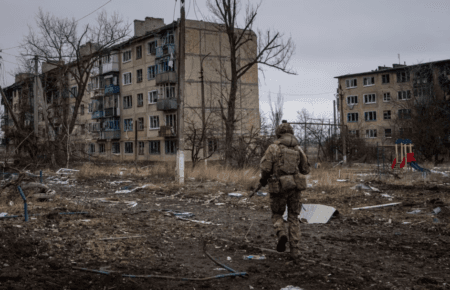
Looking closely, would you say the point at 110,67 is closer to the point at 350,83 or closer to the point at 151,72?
the point at 151,72

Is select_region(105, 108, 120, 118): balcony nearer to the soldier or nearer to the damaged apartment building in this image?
the damaged apartment building

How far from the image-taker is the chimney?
47.3 m

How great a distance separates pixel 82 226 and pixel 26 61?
1186 inches

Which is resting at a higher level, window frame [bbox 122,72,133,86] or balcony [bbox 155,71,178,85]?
window frame [bbox 122,72,133,86]

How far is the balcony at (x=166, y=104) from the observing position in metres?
40.6

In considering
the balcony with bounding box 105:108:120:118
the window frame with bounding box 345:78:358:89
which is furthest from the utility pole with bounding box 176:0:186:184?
the window frame with bounding box 345:78:358:89

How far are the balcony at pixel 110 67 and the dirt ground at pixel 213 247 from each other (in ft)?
130

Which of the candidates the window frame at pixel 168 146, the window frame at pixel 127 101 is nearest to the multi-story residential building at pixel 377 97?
the window frame at pixel 168 146

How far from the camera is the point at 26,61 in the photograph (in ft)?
110

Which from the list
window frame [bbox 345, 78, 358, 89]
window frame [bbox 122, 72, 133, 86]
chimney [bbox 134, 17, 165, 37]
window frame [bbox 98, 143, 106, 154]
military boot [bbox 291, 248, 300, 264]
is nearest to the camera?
military boot [bbox 291, 248, 300, 264]

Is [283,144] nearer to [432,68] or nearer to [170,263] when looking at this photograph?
[170,263]

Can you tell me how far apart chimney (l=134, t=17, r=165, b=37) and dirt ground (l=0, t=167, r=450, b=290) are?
39.1 m

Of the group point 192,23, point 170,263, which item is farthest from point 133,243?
point 192,23

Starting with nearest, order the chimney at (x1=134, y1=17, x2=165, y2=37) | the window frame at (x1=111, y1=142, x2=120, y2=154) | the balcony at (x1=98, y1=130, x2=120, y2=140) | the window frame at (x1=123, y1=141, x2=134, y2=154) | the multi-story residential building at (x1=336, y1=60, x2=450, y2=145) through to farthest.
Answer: the window frame at (x1=123, y1=141, x2=134, y2=154), the chimney at (x1=134, y1=17, x2=165, y2=37), the balcony at (x1=98, y1=130, x2=120, y2=140), the window frame at (x1=111, y1=142, x2=120, y2=154), the multi-story residential building at (x1=336, y1=60, x2=450, y2=145)
